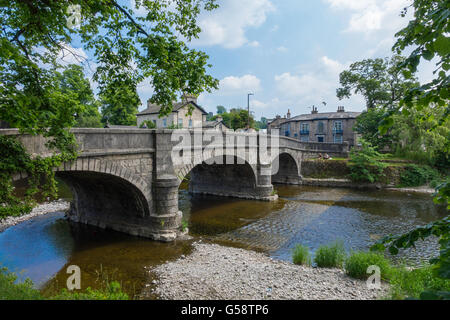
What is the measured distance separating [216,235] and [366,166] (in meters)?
18.8

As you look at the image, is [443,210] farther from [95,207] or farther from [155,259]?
[95,207]

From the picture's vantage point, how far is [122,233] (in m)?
13.2

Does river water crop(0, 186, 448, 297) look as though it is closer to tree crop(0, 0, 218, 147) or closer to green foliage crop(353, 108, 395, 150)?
tree crop(0, 0, 218, 147)

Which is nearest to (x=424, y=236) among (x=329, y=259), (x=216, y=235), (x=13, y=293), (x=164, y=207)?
(x=13, y=293)

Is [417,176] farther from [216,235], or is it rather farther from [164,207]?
[164,207]

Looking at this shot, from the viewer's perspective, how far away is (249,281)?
25.8ft

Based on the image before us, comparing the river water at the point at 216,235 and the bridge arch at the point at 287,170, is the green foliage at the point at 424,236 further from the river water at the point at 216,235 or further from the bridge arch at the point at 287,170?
the bridge arch at the point at 287,170

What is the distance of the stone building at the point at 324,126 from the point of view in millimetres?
44344

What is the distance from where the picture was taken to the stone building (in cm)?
4434

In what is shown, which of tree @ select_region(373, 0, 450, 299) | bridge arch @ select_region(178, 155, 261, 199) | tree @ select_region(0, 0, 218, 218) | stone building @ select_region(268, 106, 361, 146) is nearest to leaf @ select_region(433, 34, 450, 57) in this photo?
tree @ select_region(373, 0, 450, 299)

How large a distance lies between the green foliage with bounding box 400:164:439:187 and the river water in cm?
399

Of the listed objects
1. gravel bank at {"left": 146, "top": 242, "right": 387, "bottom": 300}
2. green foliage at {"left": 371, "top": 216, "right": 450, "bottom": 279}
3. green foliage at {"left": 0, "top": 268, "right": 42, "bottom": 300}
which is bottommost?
gravel bank at {"left": 146, "top": 242, "right": 387, "bottom": 300}

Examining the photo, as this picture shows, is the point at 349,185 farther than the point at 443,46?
Yes
